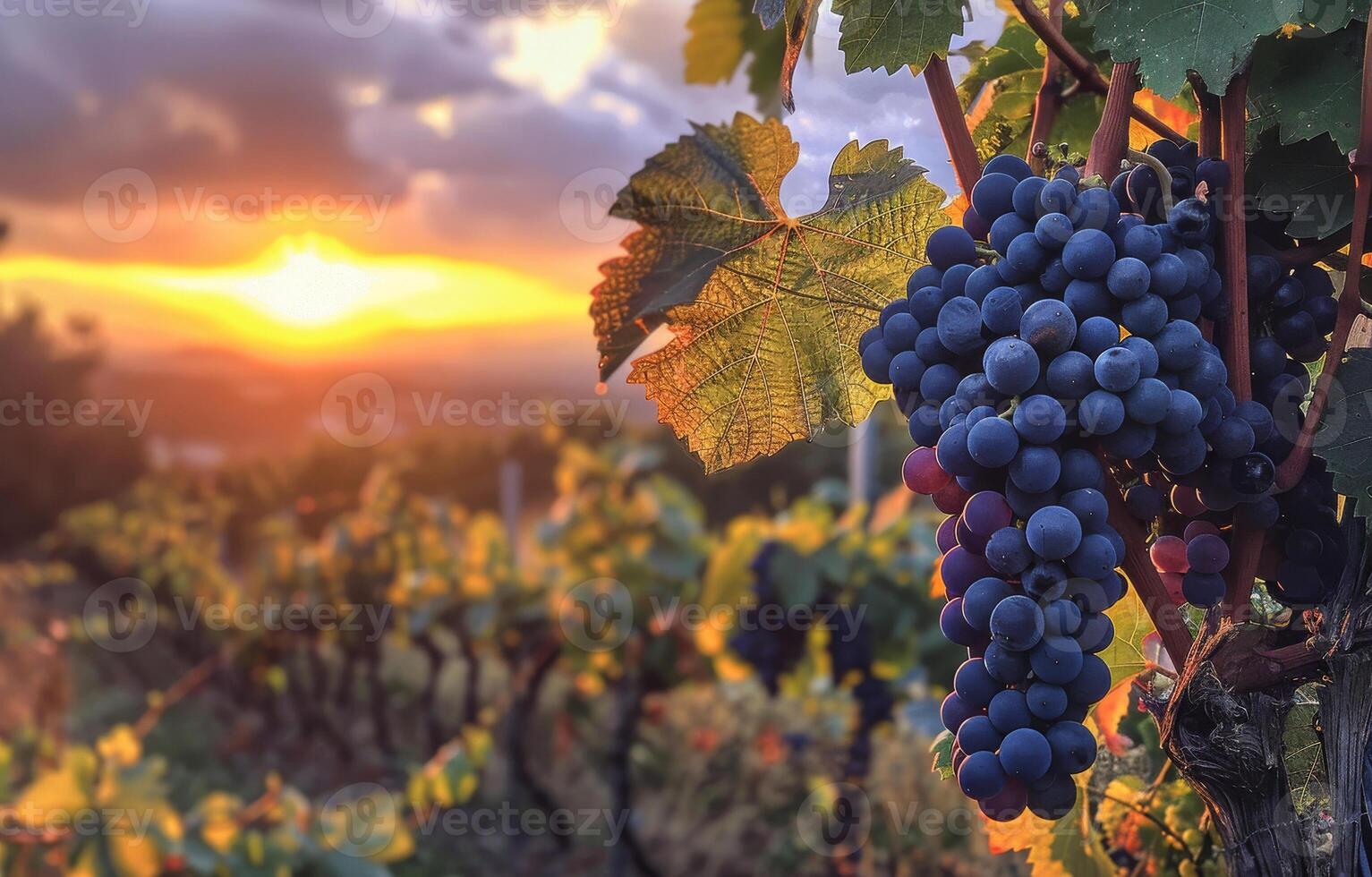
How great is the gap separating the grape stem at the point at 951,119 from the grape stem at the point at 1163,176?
10cm

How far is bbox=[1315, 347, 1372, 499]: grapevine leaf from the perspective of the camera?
583 mm

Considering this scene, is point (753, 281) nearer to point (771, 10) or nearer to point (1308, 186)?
point (771, 10)

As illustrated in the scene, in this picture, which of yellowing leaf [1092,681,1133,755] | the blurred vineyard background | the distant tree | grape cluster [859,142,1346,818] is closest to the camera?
grape cluster [859,142,1346,818]

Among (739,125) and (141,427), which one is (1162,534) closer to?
(739,125)

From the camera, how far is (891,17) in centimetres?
66

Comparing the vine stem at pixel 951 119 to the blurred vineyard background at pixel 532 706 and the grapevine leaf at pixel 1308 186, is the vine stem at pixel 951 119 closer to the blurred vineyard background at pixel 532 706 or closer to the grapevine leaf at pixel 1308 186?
the grapevine leaf at pixel 1308 186

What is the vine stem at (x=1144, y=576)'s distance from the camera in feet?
1.97

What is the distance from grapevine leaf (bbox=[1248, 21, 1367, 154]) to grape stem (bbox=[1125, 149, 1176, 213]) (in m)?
0.09

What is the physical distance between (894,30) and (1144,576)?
368 millimetres

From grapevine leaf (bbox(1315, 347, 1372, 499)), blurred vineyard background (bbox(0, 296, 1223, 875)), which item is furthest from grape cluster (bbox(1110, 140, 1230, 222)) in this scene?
blurred vineyard background (bbox(0, 296, 1223, 875))

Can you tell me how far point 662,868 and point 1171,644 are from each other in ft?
10.9

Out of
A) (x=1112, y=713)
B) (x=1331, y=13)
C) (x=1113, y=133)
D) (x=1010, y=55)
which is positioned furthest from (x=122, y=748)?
(x=1331, y=13)

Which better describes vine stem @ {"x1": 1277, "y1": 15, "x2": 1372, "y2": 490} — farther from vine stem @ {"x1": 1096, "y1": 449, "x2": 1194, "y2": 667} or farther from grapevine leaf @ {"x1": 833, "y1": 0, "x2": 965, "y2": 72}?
grapevine leaf @ {"x1": 833, "y1": 0, "x2": 965, "y2": 72}

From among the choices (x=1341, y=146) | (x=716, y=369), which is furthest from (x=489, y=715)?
(x=1341, y=146)
